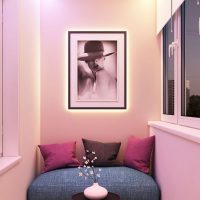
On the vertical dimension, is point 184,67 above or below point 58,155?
above

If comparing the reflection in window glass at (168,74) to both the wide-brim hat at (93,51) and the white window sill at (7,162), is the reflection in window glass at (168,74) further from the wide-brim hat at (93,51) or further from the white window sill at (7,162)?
the white window sill at (7,162)

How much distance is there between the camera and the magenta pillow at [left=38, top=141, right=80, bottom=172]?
340cm

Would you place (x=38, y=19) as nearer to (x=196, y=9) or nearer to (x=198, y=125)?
(x=196, y=9)

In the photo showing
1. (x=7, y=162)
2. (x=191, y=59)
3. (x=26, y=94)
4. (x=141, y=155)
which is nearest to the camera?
(x=7, y=162)

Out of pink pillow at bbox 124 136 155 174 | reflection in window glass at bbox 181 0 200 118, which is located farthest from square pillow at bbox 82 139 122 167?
reflection in window glass at bbox 181 0 200 118

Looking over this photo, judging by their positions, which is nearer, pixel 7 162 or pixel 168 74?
pixel 7 162

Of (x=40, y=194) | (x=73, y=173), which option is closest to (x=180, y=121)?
(x=73, y=173)

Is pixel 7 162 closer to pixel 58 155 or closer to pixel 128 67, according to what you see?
pixel 58 155

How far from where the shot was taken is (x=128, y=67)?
3.85 m

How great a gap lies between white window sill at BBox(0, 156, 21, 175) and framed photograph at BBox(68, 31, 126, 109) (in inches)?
Result: 52.8

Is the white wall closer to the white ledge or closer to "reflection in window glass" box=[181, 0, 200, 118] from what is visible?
the white ledge

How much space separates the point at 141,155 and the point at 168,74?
107 cm

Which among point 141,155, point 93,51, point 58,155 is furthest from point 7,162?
point 93,51

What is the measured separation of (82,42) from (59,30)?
365 millimetres
